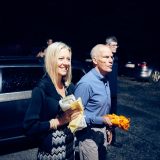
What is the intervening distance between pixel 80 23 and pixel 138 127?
50.4 ft

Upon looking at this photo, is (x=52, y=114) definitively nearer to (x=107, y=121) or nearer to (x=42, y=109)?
(x=42, y=109)

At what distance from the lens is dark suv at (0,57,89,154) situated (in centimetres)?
594

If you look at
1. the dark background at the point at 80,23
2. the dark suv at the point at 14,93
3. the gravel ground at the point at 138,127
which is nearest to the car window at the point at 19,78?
the dark suv at the point at 14,93

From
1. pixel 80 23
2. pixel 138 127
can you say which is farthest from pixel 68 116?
pixel 80 23

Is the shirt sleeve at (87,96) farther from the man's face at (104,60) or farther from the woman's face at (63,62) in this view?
the woman's face at (63,62)

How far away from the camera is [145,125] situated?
834cm

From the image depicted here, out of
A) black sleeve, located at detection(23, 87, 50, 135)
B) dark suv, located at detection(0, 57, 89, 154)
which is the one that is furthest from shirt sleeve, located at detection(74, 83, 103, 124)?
dark suv, located at detection(0, 57, 89, 154)

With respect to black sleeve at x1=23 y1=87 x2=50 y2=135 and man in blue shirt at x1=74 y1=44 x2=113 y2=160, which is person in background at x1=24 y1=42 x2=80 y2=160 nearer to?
black sleeve at x1=23 y1=87 x2=50 y2=135

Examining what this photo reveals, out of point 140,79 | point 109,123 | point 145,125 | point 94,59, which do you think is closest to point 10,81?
point 94,59

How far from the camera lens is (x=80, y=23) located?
22562mm

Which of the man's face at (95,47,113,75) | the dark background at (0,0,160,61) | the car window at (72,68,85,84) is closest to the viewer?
the man's face at (95,47,113,75)

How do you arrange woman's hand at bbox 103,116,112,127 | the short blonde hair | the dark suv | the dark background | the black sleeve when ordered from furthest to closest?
the dark background, the dark suv, woman's hand at bbox 103,116,112,127, the short blonde hair, the black sleeve

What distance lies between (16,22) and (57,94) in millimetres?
19183

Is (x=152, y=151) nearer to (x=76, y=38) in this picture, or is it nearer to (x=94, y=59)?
(x=94, y=59)
